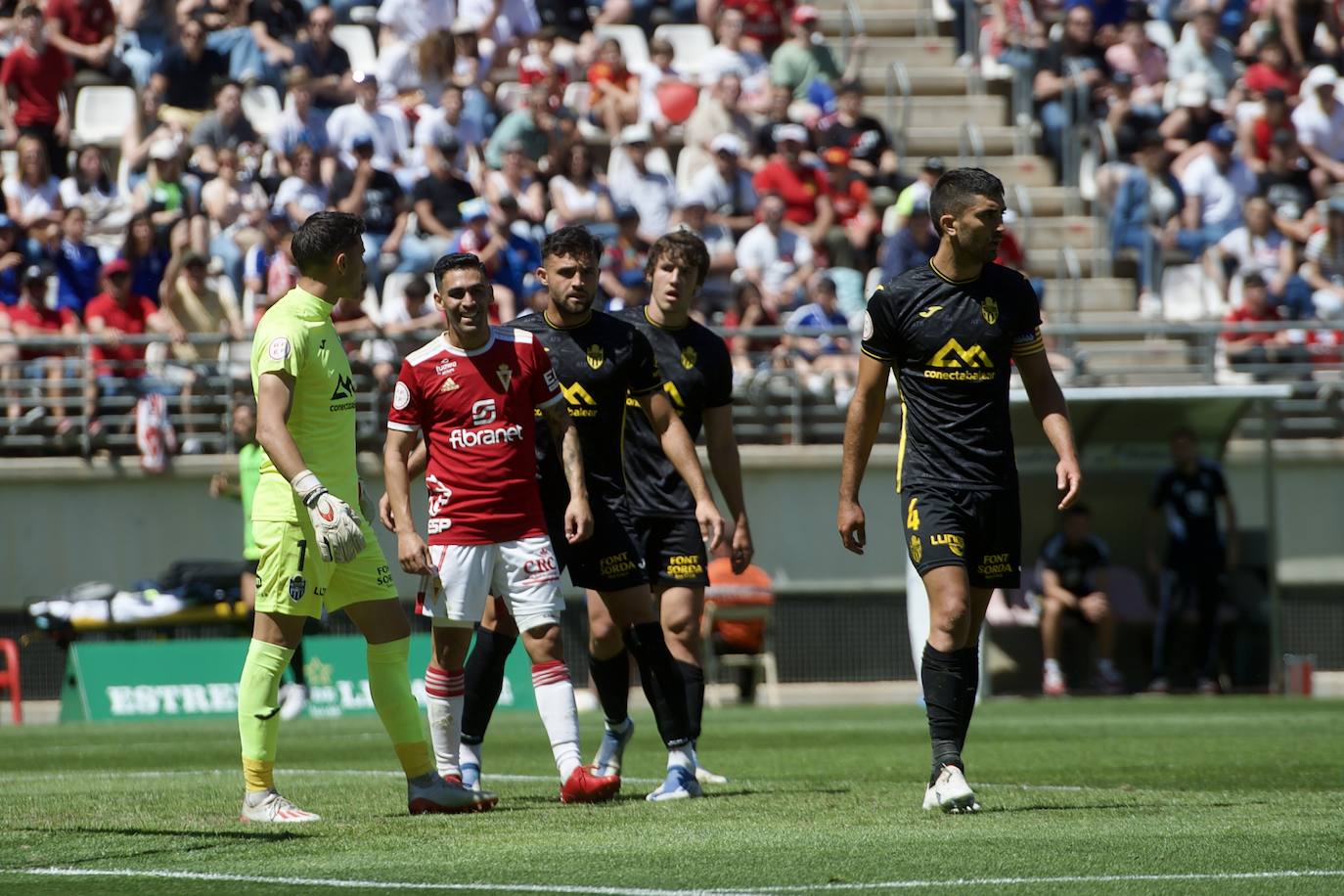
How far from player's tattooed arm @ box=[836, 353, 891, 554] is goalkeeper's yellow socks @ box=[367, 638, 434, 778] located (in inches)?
71.5

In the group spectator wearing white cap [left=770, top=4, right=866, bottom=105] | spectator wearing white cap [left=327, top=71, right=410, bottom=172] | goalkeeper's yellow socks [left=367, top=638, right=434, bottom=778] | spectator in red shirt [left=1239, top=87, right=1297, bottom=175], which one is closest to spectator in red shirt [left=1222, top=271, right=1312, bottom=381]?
spectator in red shirt [left=1239, top=87, right=1297, bottom=175]

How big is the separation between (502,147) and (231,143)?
2.92 meters

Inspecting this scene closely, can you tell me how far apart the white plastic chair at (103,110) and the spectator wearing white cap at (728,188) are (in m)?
6.51

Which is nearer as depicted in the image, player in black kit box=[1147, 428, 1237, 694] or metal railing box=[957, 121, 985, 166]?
player in black kit box=[1147, 428, 1237, 694]

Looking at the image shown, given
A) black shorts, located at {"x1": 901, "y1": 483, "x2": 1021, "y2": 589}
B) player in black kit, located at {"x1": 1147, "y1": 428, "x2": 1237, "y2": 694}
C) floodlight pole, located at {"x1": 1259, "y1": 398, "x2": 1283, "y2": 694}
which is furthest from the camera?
player in black kit, located at {"x1": 1147, "y1": 428, "x2": 1237, "y2": 694}

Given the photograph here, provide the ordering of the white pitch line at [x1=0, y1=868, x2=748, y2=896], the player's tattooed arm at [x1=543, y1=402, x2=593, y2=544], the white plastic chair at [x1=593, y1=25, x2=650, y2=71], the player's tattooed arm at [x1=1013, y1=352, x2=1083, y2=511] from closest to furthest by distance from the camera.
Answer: the white pitch line at [x1=0, y1=868, x2=748, y2=896]
the player's tattooed arm at [x1=1013, y1=352, x2=1083, y2=511]
the player's tattooed arm at [x1=543, y1=402, x2=593, y2=544]
the white plastic chair at [x1=593, y1=25, x2=650, y2=71]

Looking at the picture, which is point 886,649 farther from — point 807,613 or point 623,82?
point 623,82

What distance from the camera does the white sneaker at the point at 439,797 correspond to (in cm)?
794

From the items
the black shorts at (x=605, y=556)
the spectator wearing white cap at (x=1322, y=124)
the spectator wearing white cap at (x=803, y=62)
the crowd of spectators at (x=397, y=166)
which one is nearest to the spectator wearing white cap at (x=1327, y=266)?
the spectator wearing white cap at (x=1322, y=124)

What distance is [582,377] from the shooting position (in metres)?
8.86

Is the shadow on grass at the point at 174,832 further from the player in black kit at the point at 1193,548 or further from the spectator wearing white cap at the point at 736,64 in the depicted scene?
the spectator wearing white cap at the point at 736,64

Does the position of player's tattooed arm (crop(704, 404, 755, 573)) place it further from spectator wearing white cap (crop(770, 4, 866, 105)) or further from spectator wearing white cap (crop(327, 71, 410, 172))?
spectator wearing white cap (crop(770, 4, 866, 105))

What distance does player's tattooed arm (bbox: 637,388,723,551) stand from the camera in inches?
348

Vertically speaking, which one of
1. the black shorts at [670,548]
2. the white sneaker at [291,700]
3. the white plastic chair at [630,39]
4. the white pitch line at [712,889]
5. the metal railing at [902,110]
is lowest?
the white sneaker at [291,700]
